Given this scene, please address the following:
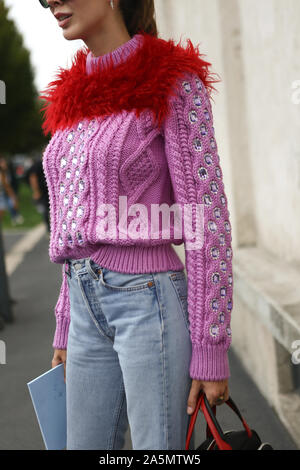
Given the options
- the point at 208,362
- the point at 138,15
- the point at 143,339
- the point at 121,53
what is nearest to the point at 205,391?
the point at 208,362

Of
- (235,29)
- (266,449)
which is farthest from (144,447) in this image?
(235,29)

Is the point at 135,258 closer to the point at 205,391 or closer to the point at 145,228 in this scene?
the point at 145,228

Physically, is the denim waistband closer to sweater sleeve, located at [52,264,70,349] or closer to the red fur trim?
sweater sleeve, located at [52,264,70,349]

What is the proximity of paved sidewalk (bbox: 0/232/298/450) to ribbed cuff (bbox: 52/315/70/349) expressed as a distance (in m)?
0.83

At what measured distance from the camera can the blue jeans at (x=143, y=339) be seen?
1.71 meters

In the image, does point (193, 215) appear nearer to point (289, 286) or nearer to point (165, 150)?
point (165, 150)

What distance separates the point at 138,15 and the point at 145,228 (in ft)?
2.25

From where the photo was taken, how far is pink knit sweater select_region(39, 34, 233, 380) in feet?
5.59

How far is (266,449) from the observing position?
1.85m

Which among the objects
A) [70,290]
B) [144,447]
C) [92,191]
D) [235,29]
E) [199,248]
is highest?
[235,29]

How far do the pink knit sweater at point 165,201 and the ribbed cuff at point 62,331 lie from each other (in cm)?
34

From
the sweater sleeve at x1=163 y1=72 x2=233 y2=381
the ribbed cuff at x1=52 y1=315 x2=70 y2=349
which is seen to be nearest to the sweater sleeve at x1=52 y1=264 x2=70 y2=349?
the ribbed cuff at x1=52 y1=315 x2=70 y2=349
